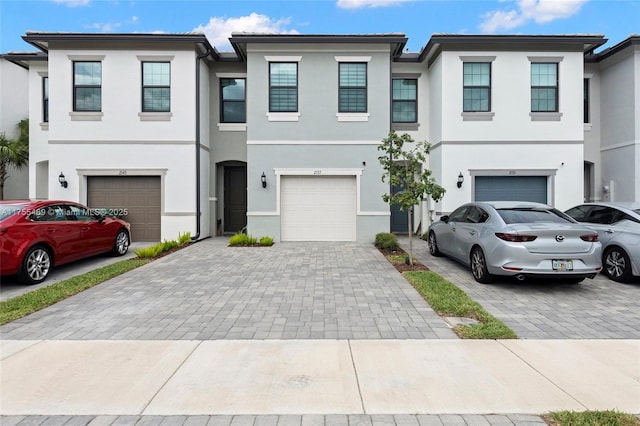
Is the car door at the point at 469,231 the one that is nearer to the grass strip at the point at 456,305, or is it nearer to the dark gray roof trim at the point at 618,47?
the grass strip at the point at 456,305

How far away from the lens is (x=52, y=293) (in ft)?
21.2

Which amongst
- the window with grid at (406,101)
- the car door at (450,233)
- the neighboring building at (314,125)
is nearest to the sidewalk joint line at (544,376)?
the car door at (450,233)

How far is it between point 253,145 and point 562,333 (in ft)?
34.6

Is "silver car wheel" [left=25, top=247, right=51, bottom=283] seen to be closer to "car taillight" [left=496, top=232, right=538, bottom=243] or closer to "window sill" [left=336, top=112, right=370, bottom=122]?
"car taillight" [left=496, top=232, right=538, bottom=243]

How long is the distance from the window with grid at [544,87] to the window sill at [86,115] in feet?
49.8

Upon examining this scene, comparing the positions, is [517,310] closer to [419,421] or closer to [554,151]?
[419,421]

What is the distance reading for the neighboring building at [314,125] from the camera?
1290cm

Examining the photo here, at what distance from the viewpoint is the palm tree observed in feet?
47.5

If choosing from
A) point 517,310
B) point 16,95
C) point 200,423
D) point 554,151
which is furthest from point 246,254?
point 16,95

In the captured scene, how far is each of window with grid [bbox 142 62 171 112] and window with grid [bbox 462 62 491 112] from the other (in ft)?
34.2

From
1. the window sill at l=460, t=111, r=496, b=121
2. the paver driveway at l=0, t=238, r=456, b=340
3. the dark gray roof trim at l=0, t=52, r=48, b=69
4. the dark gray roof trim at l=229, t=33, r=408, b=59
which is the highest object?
the dark gray roof trim at l=229, t=33, r=408, b=59

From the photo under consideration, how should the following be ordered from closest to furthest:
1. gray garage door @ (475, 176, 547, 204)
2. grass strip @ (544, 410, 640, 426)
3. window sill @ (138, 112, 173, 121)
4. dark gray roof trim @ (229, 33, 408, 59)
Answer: grass strip @ (544, 410, 640, 426), dark gray roof trim @ (229, 33, 408, 59), window sill @ (138, 112, 173, 121), gray garage door @ (475, 176, 547, 204)

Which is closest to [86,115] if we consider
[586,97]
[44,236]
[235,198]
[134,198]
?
[134,198]

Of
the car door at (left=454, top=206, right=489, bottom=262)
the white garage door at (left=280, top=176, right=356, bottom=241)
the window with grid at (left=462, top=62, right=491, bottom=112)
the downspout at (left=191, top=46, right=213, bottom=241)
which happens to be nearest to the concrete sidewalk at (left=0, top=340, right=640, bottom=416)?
the car door at (left=454, top=206, right=489, bottom=262)
